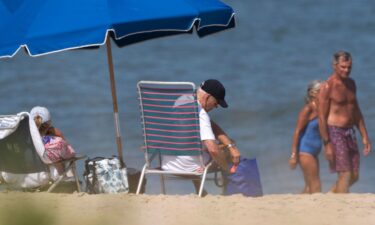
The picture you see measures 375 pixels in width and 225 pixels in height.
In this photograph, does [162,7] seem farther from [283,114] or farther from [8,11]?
[283,114]

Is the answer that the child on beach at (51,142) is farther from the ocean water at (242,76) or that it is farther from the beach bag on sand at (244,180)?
the ocean water at (242,76)

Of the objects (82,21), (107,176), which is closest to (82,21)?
(82,21)

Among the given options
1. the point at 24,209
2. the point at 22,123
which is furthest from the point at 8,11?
the point at 24,209

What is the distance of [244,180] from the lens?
723 cm

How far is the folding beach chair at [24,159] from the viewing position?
23.0 ft

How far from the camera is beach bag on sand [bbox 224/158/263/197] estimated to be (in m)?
7.20

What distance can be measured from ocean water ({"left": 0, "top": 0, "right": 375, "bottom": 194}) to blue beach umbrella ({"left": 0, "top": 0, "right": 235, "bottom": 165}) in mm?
3094

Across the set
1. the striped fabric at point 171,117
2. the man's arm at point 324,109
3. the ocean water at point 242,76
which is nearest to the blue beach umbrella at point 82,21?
the striped fabric at point 171,117

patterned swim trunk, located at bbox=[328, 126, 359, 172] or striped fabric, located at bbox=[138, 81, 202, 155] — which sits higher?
striped fabric, located at bbox=[138, 81, 202, 155]

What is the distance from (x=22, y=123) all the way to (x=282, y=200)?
1771 mm

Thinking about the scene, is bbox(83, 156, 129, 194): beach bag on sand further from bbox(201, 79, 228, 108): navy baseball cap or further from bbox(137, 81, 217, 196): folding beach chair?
bbox(201, 79, 228, 108): navy baseball cap

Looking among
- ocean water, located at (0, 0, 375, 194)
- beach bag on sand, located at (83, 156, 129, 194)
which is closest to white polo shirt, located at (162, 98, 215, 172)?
beach bag on sand, located at (83, 156, 129, 194)

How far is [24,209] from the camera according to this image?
99.3 inches

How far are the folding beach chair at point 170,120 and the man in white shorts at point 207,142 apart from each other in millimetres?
56
